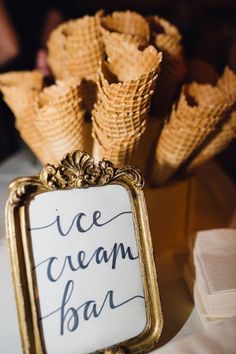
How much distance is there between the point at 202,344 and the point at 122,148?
0.32 meters

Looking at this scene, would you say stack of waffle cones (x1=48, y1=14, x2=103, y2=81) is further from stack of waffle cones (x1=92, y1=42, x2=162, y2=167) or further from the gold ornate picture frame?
the gold ornate picture frame

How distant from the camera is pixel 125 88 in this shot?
58 centimetres

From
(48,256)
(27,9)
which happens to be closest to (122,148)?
(48,256)

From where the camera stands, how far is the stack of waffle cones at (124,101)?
59 cm

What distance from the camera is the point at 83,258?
0.55 metres

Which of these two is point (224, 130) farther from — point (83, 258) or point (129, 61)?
point (83, 258)

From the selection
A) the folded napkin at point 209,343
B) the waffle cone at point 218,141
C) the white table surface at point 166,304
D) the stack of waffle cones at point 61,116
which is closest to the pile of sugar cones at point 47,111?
the stack of waffle cones at point 61,116

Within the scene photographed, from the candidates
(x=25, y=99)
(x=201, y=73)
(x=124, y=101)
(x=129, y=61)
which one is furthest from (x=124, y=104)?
(x=201, y=73)

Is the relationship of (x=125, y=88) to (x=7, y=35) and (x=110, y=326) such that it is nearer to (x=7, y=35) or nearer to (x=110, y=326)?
(x=110, y=326)

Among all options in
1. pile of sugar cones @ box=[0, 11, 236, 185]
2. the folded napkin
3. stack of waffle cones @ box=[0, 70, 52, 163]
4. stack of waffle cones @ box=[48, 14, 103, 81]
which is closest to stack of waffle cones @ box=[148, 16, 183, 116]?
pile of sugar cones @ box=[0, 11, 236, 185]

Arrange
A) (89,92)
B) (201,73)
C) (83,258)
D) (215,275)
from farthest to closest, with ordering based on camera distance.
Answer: (201,73) → (89,92) → (215,275) → (83,258)

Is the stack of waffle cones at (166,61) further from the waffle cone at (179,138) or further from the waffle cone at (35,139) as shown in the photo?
the waffle cone at (35,139)

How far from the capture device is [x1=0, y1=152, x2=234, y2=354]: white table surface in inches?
24.1

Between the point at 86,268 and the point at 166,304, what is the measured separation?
0.22 metres
